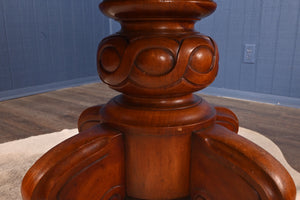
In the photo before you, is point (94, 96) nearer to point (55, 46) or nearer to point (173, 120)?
point (55, 46)

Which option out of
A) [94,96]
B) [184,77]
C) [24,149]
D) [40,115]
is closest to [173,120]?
[184,77]

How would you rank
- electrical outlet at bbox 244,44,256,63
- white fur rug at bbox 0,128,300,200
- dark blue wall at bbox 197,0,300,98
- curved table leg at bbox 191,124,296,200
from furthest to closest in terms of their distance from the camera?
1. electrical outlet at bbox 244,44,256,63
2. dark blue wall at bbox 197,0,300,98
3. white fur rug at bbox 0,128,300,200
4. curved table leg at bbox 191,124,296,200

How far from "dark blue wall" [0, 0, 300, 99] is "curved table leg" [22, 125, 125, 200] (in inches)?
61.7

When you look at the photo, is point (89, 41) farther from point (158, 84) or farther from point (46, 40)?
point (158, 84)

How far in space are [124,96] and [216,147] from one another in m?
0.19

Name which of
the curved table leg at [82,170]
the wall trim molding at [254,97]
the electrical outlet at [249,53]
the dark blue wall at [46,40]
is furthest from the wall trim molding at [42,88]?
the curved table leg at [82,170]

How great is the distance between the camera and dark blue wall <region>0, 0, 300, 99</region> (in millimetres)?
1704

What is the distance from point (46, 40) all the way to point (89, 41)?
45 centimetres

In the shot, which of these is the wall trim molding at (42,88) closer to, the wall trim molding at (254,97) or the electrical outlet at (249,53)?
the wall trim molding at (254,97)

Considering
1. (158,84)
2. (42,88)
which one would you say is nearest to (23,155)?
(158,84)

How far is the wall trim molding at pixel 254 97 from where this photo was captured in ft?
5.57

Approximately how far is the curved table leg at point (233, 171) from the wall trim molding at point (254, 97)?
1.42 meters

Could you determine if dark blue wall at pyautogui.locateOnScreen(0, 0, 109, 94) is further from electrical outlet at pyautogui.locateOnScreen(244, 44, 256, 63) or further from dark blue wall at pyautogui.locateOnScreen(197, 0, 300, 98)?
electrical outlet at pyautogui.locateOnScreen(244, 44, 256, 63)

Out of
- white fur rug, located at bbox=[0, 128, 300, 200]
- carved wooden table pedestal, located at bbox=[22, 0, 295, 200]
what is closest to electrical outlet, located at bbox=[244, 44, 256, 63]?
white fur rug, located at bbox=[0, 128, 300, 200]
